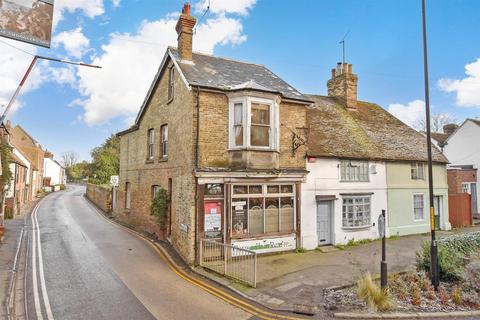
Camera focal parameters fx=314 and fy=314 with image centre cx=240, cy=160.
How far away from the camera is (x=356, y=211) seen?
16344 millimetres

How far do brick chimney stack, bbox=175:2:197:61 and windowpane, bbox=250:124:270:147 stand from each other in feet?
16.4

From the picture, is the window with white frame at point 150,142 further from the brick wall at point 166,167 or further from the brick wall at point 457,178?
the brick wall at point 457,178

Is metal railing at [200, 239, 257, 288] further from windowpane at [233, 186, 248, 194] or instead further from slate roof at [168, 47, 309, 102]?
slate roof at [168, 47, 309, 102]

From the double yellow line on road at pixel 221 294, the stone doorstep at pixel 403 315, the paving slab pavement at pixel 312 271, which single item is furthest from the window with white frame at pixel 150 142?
the stone doorstep at pixel 403 315

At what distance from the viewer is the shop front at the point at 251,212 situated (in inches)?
488

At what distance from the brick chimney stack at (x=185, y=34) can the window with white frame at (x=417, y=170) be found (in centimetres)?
1452

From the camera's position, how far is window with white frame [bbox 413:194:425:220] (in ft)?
61.7

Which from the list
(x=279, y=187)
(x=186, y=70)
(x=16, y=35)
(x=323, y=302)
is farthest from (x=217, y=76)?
(x=323, y=302)

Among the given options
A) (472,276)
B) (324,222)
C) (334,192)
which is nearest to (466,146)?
(334,192)

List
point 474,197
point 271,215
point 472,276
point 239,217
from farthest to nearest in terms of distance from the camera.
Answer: point 474,197 → point 271,215 → point 239,217 → point 472,276

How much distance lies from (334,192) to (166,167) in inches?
335

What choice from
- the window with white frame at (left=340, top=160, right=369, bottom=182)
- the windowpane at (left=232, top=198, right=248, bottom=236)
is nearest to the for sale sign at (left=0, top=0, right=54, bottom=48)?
the windowpane at (left=232, top=198, right=248, bottom=236)

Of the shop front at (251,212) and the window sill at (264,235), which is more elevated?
the shop front at (251,212)

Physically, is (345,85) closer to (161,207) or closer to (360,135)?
(360,135)
